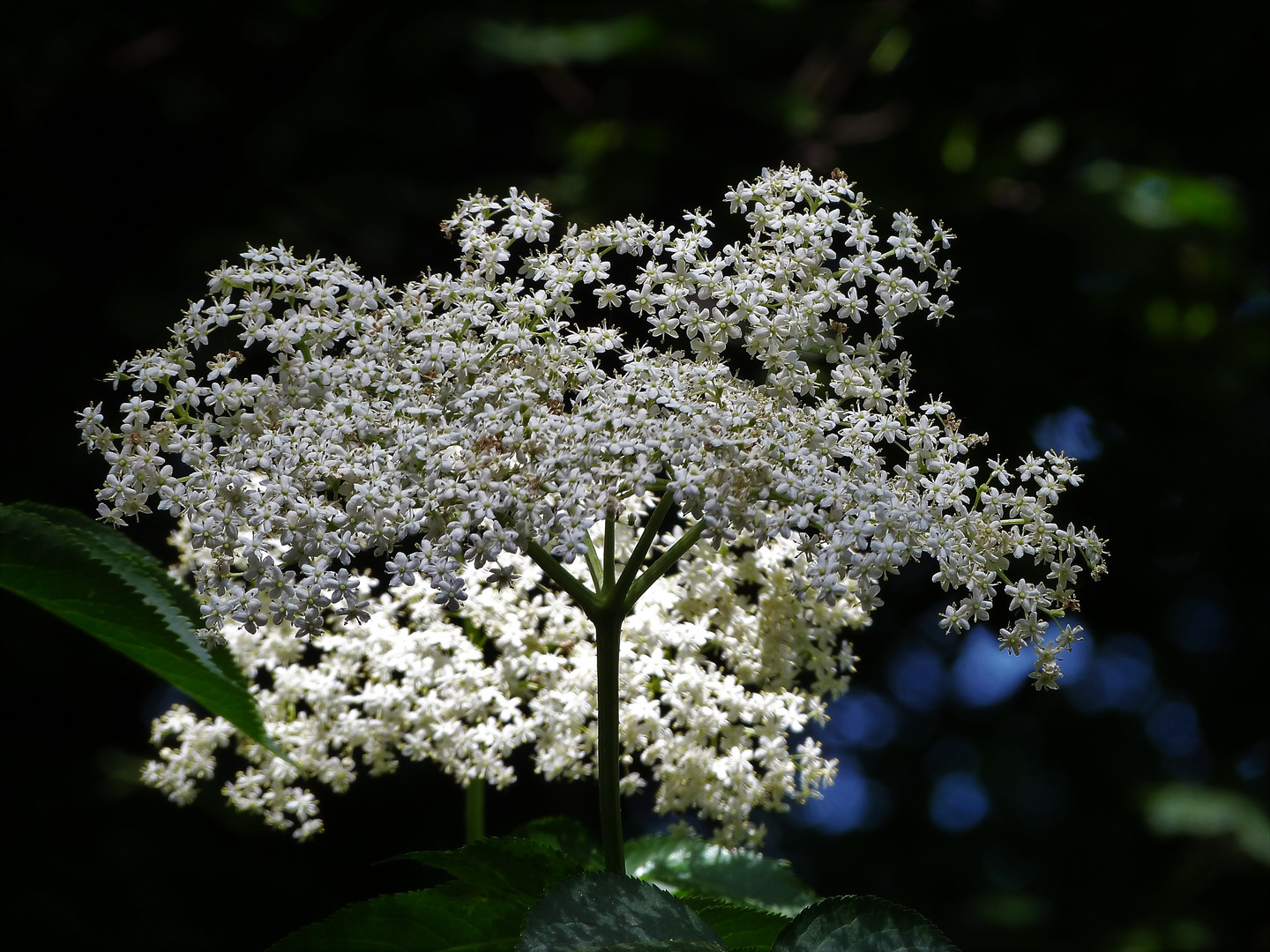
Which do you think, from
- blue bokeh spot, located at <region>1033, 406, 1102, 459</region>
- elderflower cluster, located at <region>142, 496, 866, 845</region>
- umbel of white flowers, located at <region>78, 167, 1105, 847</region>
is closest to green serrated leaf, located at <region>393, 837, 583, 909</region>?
umbel of white flowers, located at <region>78, 167, 1105, 847</region>

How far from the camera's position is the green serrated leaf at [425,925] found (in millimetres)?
1461

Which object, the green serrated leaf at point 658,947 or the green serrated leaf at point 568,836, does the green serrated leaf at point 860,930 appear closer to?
the green serrated leaf at point 658,947

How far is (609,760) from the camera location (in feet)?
4.78

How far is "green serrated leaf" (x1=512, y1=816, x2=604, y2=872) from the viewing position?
6.61ft

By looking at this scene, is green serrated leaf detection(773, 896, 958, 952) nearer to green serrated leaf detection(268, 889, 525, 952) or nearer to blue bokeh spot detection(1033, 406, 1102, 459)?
green serrated leaf detection(268, 889, 525, 952)

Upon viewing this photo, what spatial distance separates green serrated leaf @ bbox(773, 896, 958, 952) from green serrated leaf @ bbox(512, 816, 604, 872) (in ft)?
2.38

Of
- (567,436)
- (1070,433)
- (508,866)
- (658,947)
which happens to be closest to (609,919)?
(658,947)

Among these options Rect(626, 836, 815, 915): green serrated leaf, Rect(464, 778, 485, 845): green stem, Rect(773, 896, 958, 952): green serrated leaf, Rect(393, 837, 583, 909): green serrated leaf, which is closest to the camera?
Rect(773, 896, 958, 952): green serrated leaf

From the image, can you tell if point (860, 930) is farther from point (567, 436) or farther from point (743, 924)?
point (567, 436)

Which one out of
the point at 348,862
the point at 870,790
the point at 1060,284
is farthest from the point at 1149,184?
the point at 348,862

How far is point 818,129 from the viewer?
569cm

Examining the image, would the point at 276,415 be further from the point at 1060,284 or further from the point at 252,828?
the point at 1060,284

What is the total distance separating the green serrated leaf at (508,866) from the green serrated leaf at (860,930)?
1.00ft

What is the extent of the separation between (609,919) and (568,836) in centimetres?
85
